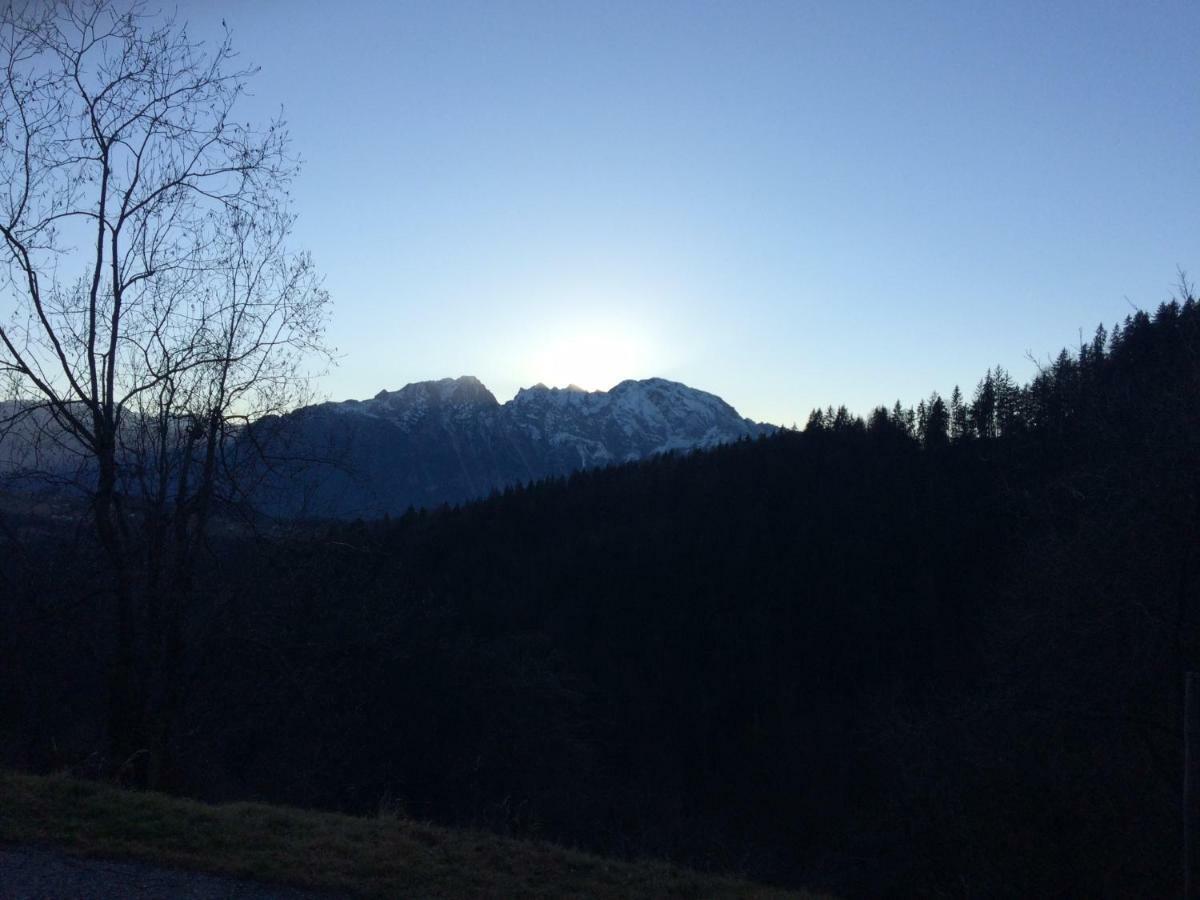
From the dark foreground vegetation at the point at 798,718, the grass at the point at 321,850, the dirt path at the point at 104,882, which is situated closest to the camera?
the dirt path at the point at 104,882

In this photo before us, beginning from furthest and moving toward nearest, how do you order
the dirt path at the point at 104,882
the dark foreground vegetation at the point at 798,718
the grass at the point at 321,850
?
the dark foreground vegetation at the point at 798,718 < the grass at the point at 321,850 < the dirt path at the point at 104,882

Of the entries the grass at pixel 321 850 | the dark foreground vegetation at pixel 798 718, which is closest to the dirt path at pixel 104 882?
the grass at pixel 321 850

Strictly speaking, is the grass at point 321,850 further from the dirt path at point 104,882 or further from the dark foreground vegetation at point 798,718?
the dark foreground vegetation at point 798,718

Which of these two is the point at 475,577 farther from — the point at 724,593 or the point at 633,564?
the point at 724,593

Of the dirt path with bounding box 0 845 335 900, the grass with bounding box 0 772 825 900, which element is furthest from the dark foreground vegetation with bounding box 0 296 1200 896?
the dirt path with bounding box 0 845 335 900

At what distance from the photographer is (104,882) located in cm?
584

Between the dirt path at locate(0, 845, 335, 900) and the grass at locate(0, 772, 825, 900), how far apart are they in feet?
0.47

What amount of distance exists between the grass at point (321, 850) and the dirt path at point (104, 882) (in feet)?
0.47

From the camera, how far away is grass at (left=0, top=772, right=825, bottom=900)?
21.1 ft

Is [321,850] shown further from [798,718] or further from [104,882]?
[798,718]

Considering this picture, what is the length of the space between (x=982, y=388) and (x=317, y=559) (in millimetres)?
81684

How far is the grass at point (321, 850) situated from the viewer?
6418 mm

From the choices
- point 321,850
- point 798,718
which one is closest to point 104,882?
point 321,850

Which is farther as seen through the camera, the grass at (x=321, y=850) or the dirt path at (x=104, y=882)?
the grass at (x=321, y=850)
